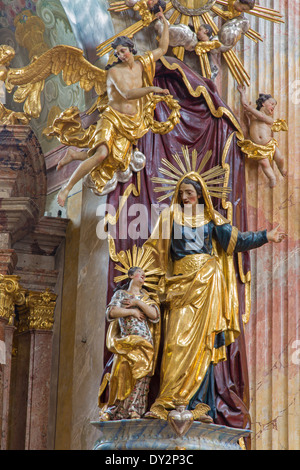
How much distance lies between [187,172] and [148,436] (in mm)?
1816

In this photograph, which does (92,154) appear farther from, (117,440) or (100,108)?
(117,440)

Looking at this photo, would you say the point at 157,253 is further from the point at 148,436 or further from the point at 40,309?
the point at 40,309

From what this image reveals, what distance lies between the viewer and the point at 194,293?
712 centimetres

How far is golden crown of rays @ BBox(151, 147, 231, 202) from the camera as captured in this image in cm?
762

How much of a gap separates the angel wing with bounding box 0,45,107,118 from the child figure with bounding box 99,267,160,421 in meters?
1.56

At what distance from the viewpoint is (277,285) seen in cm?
799

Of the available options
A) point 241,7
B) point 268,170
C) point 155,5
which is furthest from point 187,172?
point 241,7

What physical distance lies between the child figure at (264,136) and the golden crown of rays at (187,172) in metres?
0.35

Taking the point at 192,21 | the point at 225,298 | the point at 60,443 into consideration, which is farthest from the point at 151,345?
the point at 192,21

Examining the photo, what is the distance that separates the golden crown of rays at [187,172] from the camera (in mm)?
7616

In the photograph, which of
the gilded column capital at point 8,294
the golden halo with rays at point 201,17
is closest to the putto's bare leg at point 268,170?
the golden halo with rays at point 201,17

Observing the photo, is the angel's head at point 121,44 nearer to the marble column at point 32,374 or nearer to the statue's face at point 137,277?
the statue's face at point 137,277

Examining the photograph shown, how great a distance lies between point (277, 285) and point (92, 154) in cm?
165

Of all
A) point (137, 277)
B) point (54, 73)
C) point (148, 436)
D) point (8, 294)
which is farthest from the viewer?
point (8, 294)
